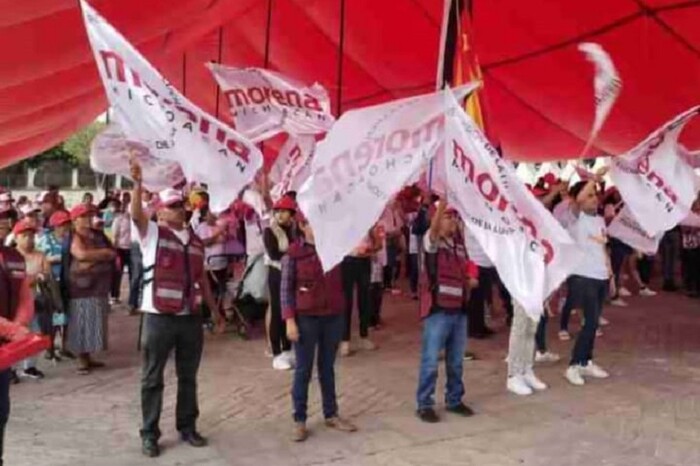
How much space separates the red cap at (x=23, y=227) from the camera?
714 cm

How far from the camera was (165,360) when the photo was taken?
208 inches

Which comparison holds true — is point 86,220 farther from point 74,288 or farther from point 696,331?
point 696,331

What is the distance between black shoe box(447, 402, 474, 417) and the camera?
608 centimetres

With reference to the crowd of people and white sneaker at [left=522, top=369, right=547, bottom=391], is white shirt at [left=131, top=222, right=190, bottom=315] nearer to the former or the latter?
the crowd of people

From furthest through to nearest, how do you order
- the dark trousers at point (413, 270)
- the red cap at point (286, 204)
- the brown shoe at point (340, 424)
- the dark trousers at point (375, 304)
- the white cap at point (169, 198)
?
1. the dark trousers at point (413, 270)
2. the dark trousers at point (375, 304)
3. the red cap at point (286, 204)
4. the brown shoe at point (340, 424)
5. the white cap at point (169, 198)

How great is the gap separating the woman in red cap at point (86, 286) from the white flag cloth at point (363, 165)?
356cm

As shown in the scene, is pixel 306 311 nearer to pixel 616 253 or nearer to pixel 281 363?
pixel 281 363

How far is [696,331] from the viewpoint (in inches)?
374

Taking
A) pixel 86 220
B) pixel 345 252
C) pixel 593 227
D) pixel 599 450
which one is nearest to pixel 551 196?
pixel 593 227

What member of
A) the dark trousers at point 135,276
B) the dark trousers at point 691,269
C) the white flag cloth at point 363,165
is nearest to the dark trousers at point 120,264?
the dark trousers at point 135,276

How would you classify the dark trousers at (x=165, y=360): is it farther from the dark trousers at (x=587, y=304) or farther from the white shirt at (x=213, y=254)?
the white shirt at (x=213, y=254)

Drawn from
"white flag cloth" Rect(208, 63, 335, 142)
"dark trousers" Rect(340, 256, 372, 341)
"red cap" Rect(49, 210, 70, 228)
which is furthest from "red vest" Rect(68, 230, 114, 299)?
"dark trousers" Rect(340, 256, 372, 341)

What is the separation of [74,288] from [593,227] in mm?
4760

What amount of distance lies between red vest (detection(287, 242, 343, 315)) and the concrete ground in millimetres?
898
